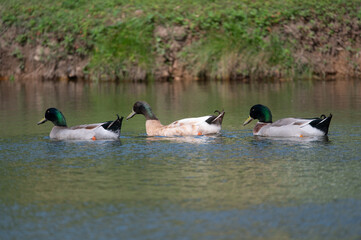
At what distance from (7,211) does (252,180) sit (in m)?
2.83

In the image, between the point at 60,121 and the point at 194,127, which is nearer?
the point at 194,127

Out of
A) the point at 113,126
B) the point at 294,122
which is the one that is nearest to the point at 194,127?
the point at 113,126

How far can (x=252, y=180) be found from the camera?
850cm

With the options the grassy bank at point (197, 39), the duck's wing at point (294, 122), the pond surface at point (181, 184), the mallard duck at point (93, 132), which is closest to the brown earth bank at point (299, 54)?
the grassy bank at point (197, 39)

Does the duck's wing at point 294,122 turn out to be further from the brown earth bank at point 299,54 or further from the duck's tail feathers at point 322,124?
the brown earth bank at point 299,54

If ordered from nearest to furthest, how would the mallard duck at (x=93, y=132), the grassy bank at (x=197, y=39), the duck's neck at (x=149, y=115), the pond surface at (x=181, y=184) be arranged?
1. the pond surface at (x=181, y=184)
2. the mallard duck at (x=93, y=132)
3. the duck's neck at (x=149, y=115)
4. the grassy bank at (x=197, y=39)

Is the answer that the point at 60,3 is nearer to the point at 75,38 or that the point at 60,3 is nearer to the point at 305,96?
the point at 75,38

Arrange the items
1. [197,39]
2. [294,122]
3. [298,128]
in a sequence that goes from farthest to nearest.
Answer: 1. [197,39]
2. [294,122]
3. [298,128]

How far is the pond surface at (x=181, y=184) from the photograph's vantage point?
662 cm

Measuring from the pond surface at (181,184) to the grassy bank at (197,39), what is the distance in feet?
35.9

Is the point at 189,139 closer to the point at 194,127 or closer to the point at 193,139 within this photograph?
the point at 193,139

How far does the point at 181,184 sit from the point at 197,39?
19185mm

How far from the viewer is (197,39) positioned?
27125 millimetres

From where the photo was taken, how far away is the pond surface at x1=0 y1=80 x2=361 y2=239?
662 cm
